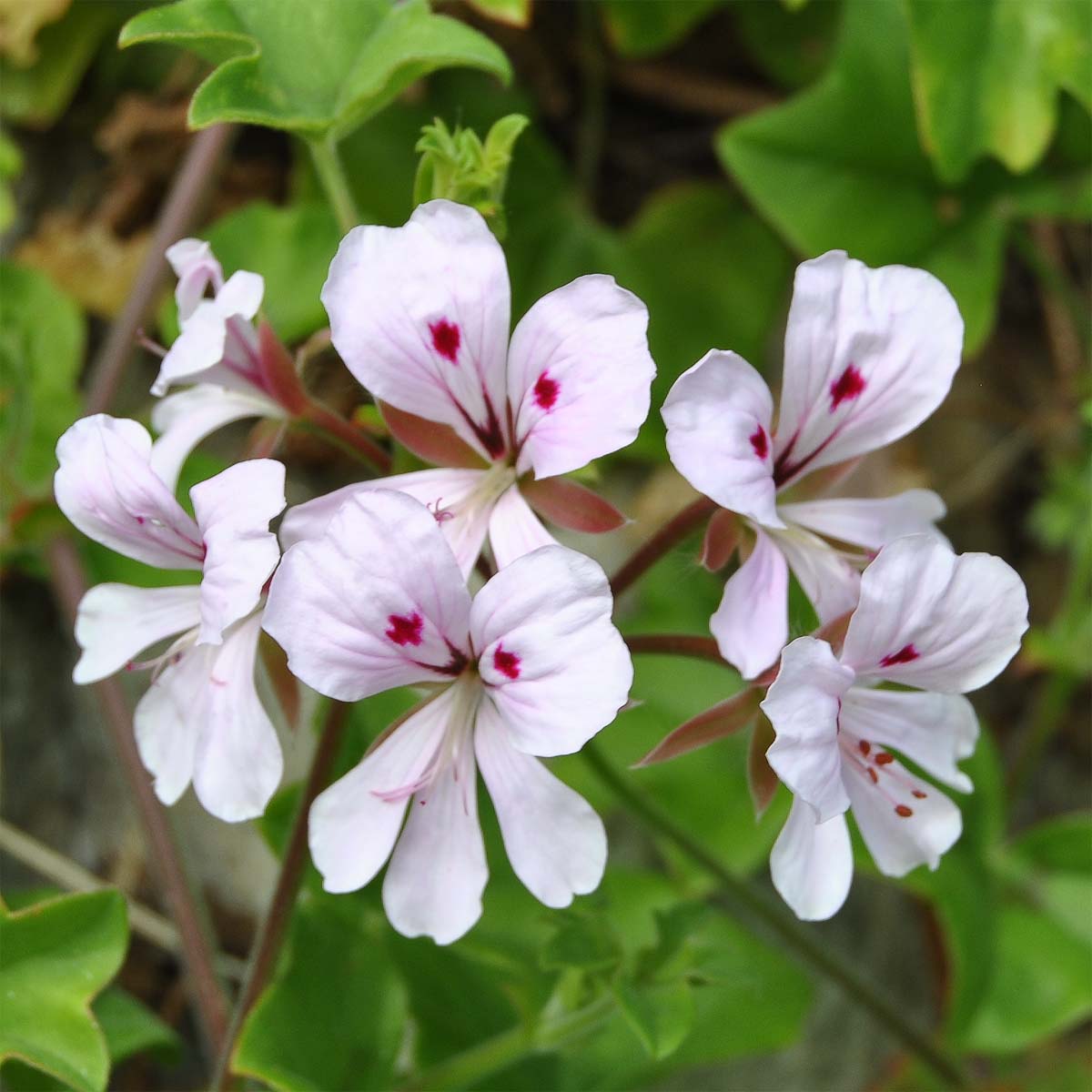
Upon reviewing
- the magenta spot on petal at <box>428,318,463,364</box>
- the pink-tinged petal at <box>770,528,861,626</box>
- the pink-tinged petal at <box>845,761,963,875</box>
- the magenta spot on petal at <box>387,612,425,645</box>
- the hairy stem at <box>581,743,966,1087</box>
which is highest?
the magenta spot on petal at <box>428,318,463,364</box>

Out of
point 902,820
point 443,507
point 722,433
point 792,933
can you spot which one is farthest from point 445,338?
point 792,933

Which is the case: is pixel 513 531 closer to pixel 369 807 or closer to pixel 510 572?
pixel 510 572

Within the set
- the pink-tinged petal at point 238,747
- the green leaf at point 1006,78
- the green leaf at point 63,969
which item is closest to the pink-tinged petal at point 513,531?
the pink-tinged petal at point 238,747

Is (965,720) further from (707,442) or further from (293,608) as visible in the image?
(293,608)

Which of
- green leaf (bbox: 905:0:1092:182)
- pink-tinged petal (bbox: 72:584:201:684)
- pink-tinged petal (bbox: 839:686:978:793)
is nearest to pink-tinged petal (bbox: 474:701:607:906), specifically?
pink-tinged petal (bbox: 839:686:978:793)

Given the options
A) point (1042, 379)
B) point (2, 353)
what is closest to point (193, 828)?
point (2, 353)

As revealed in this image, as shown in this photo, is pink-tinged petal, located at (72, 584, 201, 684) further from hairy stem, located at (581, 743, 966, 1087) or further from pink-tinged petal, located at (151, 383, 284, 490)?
hairy stem, located at (581, 743, 966, 1087)
